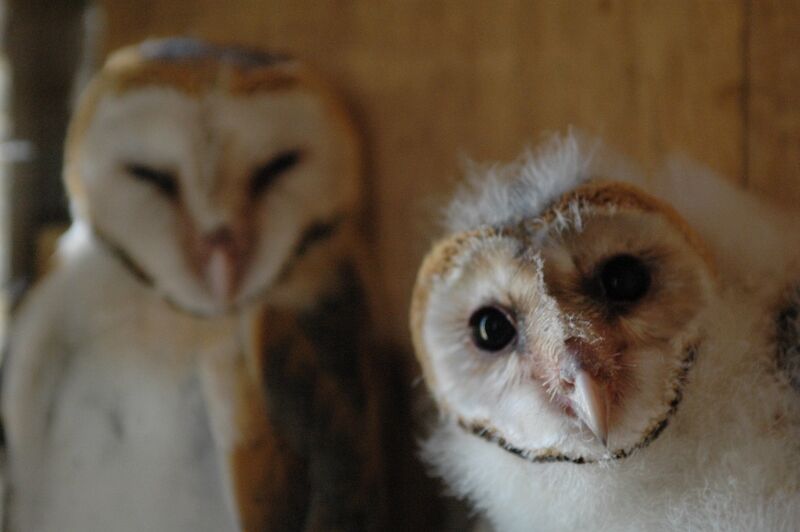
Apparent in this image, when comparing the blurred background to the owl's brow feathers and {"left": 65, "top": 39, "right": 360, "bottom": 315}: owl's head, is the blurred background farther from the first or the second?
the owl's brow feathers

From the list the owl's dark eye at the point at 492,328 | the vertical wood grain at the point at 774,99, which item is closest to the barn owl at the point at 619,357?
the owl's dark eye at the point at 492,328

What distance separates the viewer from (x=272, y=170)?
0.98 m

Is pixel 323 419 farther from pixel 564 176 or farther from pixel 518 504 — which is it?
pixel 564 176

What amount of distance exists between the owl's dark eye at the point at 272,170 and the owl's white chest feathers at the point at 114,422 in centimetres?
19

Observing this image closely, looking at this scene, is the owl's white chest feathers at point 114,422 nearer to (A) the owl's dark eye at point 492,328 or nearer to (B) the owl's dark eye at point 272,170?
(B) the owl's dark eye at point 272,170

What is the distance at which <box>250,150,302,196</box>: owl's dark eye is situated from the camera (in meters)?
0.96

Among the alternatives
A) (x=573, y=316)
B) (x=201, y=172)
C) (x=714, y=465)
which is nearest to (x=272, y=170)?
(x=201, y=172)

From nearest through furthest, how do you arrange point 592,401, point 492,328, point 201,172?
point 592,401
point 492,328
point 201,172

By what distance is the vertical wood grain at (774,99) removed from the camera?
0.92m

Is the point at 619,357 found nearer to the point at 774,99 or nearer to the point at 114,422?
the point at 774,99

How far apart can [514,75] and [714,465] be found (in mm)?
638

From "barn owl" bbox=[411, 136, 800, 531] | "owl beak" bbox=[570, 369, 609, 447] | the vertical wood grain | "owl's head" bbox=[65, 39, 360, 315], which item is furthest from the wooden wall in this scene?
"owl beak" bbox=[570, 369, 609, 447]

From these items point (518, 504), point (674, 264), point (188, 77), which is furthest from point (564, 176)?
point (188, 77)

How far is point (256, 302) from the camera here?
3.16 feet
